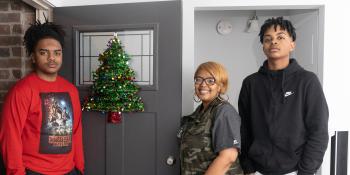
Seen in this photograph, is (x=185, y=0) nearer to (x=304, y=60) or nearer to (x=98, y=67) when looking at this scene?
(x=98, y=67)

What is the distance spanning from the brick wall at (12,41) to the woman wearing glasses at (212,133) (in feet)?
4.37

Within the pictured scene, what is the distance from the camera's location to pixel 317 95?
5.05 ft

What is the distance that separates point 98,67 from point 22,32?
61cm

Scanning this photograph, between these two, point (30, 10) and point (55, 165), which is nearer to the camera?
point (55, 165)

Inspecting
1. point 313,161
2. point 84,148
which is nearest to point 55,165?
point 84,148

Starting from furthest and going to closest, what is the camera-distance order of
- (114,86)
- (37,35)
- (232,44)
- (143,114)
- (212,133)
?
1. (232,44)
2. (143,114)
3. (114,86)
4. (37,35)
5. (212,133)

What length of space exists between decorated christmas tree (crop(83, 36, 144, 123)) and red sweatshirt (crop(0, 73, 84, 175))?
18cm

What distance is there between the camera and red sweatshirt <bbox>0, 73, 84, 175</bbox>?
159 cm

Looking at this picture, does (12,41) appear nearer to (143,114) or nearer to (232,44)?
(143,114)

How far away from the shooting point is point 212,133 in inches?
60.9

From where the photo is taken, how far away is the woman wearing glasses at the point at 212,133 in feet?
4.97

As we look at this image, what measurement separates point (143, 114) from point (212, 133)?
0.67 meters

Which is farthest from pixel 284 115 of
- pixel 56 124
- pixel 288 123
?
pixel 56 124

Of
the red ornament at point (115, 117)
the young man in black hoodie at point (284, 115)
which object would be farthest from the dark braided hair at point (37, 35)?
the young man in black hoodie at point (284, 115)
